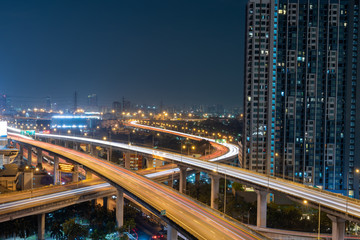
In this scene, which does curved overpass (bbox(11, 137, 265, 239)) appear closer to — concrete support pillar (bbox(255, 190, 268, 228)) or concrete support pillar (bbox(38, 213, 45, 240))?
concrete support pillar (bbox(38, 213, 45, 240))

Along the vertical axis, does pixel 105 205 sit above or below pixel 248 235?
below

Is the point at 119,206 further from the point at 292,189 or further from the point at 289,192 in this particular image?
the point at 292,189

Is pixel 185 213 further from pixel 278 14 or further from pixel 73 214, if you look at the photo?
pixel 278 14

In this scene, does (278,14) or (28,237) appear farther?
(278,14)

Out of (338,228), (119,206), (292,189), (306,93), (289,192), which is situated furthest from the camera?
(306,93)

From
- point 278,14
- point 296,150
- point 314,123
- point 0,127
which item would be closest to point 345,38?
point 278,14

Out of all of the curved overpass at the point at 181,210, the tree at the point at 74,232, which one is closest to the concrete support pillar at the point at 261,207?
the curved overpass at the point at 181,210

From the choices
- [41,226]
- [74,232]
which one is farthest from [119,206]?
[41,226]
